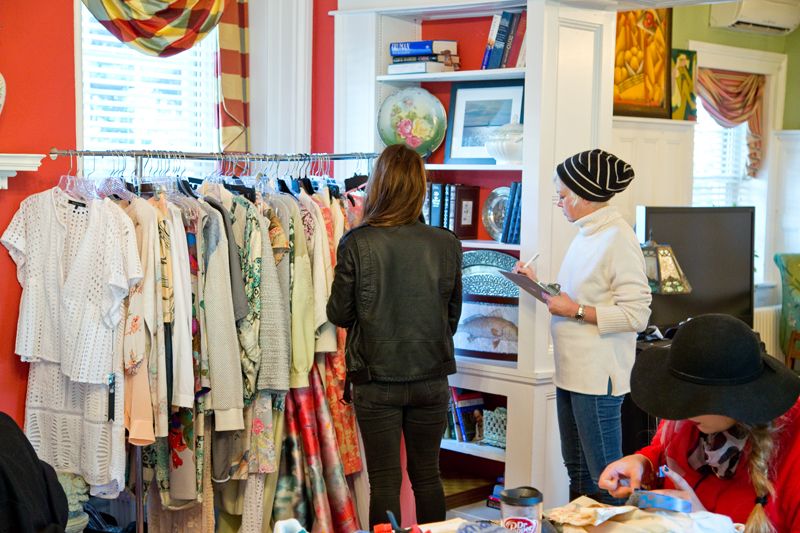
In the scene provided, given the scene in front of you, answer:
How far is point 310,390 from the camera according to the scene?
3.68 m

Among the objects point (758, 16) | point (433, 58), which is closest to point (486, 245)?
point (433, 58)

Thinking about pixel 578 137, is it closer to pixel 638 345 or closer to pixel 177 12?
pixel 638 345

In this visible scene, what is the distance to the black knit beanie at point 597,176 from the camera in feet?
11.3

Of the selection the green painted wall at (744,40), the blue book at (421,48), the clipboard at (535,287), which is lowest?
the clipboard at (535,287)

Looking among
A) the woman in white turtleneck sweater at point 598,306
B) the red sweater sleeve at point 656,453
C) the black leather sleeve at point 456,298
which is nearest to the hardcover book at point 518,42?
the woman in white turtleneck sweater at point 598,306

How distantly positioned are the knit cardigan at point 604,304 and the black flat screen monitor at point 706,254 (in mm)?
1533

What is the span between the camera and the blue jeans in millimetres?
A: 3432

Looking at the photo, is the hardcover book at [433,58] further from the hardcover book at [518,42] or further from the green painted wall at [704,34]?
the green painted wall at [704,34]

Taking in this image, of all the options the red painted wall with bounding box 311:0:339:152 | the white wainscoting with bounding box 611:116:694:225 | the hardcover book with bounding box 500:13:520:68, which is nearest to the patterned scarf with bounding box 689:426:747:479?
the hardcover book with bounding box 500:13:520:68

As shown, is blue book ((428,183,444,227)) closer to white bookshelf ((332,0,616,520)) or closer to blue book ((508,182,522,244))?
white bookshelf ((332,0,616,520))

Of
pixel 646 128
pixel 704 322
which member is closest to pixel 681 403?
pixel 704 322

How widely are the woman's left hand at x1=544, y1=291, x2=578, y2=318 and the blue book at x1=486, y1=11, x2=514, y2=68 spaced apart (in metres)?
1.13

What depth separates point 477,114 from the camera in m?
4.23

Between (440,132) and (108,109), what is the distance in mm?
1362
